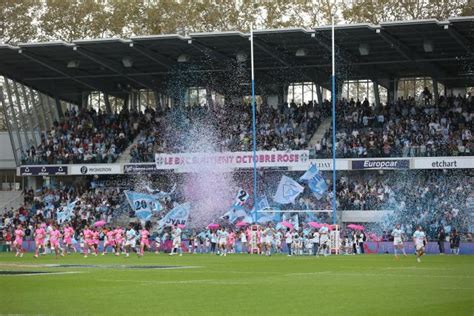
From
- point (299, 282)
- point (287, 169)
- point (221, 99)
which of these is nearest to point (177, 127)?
point (221, 99)

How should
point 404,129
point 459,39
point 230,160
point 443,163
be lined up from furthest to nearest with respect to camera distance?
point 230,160 < point 404,129 < point 443,163 < point 459,39

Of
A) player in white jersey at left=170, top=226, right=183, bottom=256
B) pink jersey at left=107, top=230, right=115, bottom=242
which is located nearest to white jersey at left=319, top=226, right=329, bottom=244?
player in white jersey at left=170, top=226, right=183, bottom=256

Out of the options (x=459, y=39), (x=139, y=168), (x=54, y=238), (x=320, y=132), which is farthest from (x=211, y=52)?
(x=54, y=238)

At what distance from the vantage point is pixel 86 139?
6500 cm

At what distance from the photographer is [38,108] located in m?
70.2

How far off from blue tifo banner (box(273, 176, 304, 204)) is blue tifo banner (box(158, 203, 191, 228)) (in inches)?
190

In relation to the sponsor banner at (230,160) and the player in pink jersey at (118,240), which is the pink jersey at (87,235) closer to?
the player in pink jersey at (118,240)

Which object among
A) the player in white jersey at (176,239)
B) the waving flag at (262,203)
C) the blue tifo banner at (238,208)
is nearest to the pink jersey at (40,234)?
the player in white jersey at (176,239)

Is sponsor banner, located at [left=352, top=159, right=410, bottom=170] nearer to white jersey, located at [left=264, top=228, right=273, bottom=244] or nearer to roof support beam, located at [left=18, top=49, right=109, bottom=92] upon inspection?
white jersey, located at [left=264, top=228, right=273, bottom=244]

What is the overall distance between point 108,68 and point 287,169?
13368 mm

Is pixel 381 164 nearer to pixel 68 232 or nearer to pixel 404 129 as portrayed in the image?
pixel 404 129

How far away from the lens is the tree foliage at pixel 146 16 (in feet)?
234

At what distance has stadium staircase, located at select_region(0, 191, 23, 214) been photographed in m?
66.2

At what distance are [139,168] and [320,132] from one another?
35.7ft
